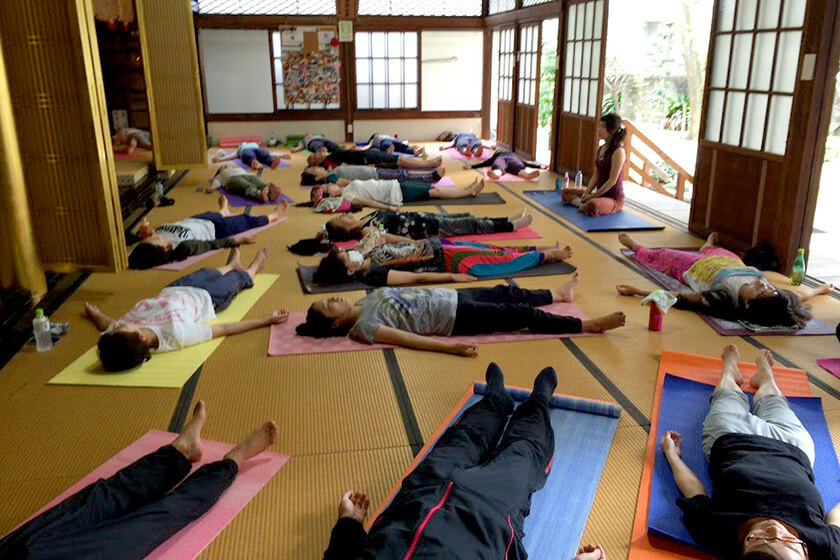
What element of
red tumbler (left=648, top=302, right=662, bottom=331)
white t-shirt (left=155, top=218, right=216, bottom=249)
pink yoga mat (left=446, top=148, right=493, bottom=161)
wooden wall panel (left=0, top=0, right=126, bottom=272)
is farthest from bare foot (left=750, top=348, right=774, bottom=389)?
A: pink yoga mat (left=446, top=148, right=493, bottom=161)

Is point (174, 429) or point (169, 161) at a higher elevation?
point (169, 161)

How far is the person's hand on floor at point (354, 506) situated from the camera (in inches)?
72.4

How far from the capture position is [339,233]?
4871mm

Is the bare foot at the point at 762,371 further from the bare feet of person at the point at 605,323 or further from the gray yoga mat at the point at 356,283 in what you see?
the gray yoga mat at the point at 356,283

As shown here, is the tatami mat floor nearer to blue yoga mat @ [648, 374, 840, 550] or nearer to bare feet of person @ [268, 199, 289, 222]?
blue yoga mat @ [648, 374, 840, 550]

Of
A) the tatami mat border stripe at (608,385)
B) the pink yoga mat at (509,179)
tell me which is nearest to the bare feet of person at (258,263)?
the tatami mat border stripe at (608,385)

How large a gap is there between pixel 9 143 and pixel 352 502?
2948 mm

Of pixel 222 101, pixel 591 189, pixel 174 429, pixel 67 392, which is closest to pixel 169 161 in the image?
pixel 222 101

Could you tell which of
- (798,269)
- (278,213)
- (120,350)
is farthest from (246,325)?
(798,269)

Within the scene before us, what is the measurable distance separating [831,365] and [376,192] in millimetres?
4002

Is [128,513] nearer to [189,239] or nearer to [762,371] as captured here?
[762,371]

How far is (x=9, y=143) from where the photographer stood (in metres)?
3.52

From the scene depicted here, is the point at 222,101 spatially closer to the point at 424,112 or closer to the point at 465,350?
the point at 424,112

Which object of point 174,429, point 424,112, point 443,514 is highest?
point 424,112
